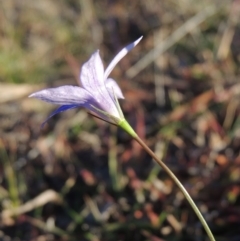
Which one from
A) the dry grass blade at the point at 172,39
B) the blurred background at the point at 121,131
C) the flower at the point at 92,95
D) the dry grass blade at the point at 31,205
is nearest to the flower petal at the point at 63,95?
the flower at the point at 92,95

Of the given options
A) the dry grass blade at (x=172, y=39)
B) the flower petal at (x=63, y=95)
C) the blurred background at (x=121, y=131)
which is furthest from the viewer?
the dry grass blade at (x=172, y=39)

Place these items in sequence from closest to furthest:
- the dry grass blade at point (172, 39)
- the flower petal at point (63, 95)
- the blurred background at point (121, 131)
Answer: the flower petal at point (63, 95) → the blurred background at point (121, 131) → the dry grass blade at point (172, 39)

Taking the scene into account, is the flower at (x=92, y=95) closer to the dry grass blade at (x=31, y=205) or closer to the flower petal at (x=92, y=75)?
the flower petal at (x=92, y=75)

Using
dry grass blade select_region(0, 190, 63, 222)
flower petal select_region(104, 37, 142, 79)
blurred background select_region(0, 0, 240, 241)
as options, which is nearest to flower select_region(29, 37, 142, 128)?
flower petal select_region(104, 37, 142, 79)

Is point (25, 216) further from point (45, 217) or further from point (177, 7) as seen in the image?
point (177, 7)

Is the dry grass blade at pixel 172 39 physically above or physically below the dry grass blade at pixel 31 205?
above

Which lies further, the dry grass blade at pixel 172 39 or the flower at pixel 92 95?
the dry grass blade at pixel 172 39

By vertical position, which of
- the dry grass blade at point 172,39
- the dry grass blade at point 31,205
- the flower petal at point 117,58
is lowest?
the dry grass blade at point 31,205

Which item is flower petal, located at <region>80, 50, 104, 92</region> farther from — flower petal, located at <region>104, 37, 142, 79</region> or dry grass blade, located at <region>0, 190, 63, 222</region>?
dry grass blade, located at <region>0, 190, 63, 222</region>
